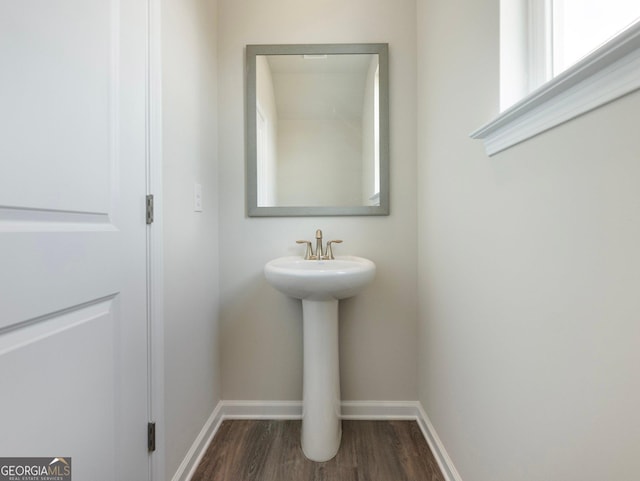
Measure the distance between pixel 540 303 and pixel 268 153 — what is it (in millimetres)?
1350

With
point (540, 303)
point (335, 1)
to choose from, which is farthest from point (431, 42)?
point (540, 303)

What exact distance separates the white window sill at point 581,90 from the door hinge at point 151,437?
1.37m

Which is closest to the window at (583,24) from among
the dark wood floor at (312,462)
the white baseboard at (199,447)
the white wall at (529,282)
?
Answer: the white wall at (529,282)

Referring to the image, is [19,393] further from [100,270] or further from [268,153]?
[268,153]

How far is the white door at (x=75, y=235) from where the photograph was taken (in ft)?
1.86

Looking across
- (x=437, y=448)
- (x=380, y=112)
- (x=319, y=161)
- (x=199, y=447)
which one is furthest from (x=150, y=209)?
(x=437, y=448)

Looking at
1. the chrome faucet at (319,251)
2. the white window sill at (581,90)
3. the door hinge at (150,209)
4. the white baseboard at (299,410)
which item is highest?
the white window sill at (581,90)

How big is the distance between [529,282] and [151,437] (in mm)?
1209

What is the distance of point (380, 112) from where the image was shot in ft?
5.12

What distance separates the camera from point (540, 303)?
0.69 m

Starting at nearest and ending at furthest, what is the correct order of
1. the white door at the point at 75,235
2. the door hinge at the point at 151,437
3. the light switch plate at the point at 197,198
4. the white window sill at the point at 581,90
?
the white window sill at the point at 581,90
the white door at the point at 75,235
the door hinge at the point at 151,437
the light switch plate at the point at 197,198

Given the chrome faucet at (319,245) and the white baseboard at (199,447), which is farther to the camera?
the chrome faucet at (319,245)

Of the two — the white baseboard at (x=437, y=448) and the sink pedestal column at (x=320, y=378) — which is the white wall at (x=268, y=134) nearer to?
the sink pedestal column at (x=320, y=378)

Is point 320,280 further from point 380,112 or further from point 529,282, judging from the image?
point 380,112
